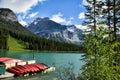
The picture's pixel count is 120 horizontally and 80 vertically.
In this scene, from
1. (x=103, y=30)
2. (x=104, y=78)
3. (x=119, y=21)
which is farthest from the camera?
(x=119, y=21)

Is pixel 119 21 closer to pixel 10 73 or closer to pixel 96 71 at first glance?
pixel 96 71

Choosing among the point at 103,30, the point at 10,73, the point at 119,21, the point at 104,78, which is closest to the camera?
the point at 104,78

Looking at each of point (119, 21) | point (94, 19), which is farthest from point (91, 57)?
point (94, 19)

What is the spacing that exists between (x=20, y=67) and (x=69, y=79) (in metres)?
51.6

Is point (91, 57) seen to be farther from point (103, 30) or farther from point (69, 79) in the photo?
point (69, 79)

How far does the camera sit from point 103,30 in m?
24.5

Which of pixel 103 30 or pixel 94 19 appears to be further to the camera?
pixel 94 19

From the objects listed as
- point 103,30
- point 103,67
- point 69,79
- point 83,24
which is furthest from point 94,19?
point 103,67

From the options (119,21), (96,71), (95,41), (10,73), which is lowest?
(10,73)

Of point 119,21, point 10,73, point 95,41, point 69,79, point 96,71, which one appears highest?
point 119,21

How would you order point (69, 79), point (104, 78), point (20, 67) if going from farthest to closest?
point (20, 67) < point (69, 79) < point (104, 78)

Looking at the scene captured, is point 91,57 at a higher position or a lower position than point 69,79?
higher

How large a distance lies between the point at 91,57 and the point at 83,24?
72.0 ft

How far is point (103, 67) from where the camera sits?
73.5 ft
